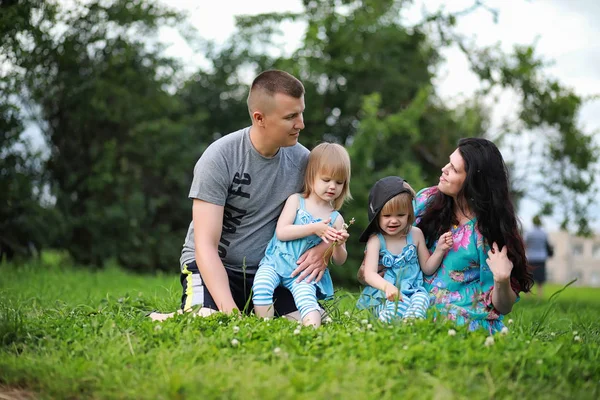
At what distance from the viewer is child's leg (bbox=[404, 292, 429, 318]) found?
177 inches

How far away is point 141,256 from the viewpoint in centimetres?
1477

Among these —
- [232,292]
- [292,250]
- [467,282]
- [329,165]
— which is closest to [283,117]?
[329,165]

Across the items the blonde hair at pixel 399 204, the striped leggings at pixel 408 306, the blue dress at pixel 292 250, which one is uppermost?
the blonde hair at pixel 399 204

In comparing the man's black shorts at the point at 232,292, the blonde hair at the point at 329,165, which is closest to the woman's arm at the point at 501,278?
the blonde hair at the point at 329,165

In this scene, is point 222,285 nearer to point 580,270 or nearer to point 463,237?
point 463,237

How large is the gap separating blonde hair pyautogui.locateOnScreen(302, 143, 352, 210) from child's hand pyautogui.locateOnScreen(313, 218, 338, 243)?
0.36m

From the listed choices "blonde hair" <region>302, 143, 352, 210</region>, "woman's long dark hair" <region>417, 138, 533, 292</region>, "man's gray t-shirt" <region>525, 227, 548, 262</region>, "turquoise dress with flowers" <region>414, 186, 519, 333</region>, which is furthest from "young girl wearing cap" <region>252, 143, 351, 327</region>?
"man's gray t-shirt" <region>525, 227, 548, 262</region>

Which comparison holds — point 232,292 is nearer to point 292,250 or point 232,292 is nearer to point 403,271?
point 292,250

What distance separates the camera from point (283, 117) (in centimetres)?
490

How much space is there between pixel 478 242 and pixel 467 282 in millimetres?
300

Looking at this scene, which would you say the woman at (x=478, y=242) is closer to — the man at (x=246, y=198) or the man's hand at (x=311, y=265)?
the man's hand at (x=311, y=265)

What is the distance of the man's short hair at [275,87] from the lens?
4.93 meters

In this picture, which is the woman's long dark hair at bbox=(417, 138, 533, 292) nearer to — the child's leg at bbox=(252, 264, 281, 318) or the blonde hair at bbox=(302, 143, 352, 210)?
the blonde hair at bbox=(302, 143, 352, 210)

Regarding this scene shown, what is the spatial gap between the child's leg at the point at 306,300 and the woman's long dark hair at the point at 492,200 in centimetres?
123
